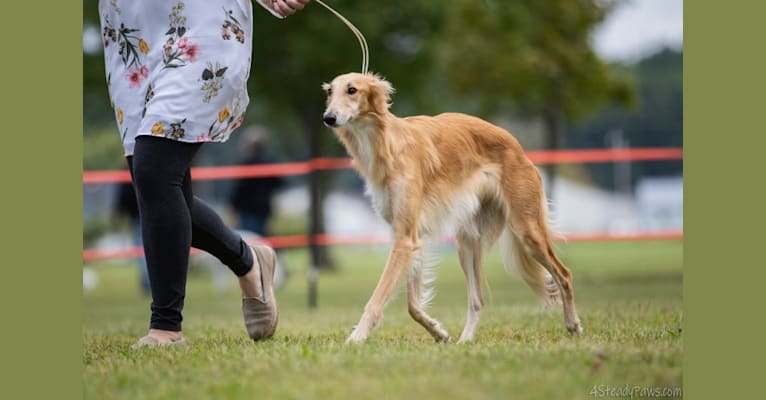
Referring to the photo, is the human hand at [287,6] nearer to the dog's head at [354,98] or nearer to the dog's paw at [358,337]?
the dog's head at [354,98]

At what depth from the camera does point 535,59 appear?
14.4 metres

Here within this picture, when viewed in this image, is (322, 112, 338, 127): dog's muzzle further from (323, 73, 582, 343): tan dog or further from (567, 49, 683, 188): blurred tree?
(567, 49, 683, 188): blurred tree

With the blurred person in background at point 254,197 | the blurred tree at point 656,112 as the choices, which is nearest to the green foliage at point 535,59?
the blurred tree at point 656,112

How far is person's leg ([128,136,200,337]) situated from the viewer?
4227 mm

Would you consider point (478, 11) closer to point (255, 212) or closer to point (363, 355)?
point (255, 212)

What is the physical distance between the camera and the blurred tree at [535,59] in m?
14.6

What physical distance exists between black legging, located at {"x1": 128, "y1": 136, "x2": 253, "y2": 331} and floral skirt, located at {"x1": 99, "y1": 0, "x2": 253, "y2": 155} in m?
0.09

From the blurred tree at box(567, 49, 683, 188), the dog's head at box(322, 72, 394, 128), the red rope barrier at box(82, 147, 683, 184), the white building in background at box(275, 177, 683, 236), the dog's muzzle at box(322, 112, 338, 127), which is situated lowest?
the white building in background at box(275, 177, 683, 236)

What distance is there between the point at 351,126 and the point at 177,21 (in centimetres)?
104

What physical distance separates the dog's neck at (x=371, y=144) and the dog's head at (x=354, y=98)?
48mm

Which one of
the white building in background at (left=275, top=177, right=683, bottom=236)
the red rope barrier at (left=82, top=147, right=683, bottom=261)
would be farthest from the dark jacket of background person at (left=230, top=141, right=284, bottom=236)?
the red rope barrier at (left=82, top=147, right=683, bottom=261)

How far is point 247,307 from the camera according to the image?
16.2ft

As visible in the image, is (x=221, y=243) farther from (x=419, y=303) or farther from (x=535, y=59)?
(x=535, y=59)

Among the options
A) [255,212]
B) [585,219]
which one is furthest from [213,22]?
[585,219]
